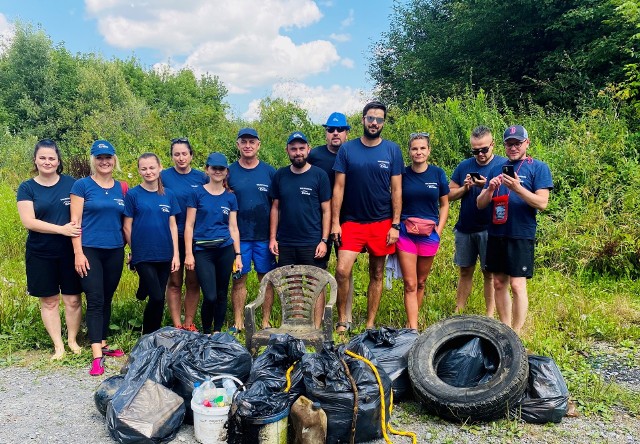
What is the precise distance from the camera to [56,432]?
3686 millimetres

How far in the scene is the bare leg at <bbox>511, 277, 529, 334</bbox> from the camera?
462cm

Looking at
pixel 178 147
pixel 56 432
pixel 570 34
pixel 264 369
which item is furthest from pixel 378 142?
pixel 570 34

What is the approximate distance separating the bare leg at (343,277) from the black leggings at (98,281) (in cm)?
216

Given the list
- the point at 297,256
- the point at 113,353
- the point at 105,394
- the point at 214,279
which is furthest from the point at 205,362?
the point at 113,353

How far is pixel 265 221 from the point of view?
5.29m

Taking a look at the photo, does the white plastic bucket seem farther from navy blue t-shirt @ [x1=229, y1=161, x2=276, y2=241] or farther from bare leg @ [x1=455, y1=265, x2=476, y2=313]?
bare leg @ [x1=455, y1=265, x2=476, y2=313]

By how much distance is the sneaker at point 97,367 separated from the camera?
15.2 ft

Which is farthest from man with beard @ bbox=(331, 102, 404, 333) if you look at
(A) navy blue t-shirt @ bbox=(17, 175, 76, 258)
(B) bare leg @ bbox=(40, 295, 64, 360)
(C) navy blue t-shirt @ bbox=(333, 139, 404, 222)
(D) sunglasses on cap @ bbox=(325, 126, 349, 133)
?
(B) bare leg @ bbox=(40, 295, 64, 360)

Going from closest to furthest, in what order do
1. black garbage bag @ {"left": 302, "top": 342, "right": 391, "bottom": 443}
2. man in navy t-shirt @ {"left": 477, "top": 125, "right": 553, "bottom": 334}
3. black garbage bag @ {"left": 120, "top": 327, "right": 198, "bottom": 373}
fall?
black garbage bag @ {"left": 302, "top": 342, "right": 391, "bottom": 443} → black garbage bag @ {"left": 120, "top": 327, "right": 198, "bottom": 373} → man in navy t-shirt @ {"left": 477, "top": 125, "right": 553, "bottom": 334}

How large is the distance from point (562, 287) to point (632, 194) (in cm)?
269

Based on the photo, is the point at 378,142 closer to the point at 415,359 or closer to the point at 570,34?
the point at 415,359

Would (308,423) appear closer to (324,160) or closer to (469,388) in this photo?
(469,388)

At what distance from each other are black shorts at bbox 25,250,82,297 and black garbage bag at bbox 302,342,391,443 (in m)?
2.66

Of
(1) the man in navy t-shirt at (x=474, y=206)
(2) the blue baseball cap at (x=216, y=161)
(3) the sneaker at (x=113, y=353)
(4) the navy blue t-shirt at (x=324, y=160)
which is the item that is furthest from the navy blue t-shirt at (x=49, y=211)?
(1) the man in navy t-shirt at (x=474, y=206)
